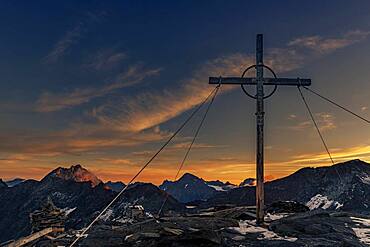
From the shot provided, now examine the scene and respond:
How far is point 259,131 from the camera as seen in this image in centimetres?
1691

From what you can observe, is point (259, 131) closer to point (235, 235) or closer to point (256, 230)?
point (256, 230)

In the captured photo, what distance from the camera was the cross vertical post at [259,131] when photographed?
54.0 ft

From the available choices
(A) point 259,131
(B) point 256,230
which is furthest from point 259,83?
(B) point 256,230

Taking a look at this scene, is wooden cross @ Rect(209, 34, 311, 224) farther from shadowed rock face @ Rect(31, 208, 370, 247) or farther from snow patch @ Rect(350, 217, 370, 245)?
snow patch @ Rect(350, 217, 370, 245)

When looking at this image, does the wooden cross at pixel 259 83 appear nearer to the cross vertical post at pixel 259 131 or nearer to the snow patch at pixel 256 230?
the cross vertical post at pixel 259 131

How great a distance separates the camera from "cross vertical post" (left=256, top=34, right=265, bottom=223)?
1645cm

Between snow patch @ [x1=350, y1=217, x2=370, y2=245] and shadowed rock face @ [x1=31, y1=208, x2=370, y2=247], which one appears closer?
shadowed rock face @ [x1=31, y1=208, x2=370, y2=247]

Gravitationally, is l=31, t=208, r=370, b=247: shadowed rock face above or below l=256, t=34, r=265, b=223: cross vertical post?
below

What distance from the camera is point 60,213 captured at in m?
17.8

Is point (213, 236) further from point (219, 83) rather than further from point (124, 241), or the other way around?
point (219, 83)

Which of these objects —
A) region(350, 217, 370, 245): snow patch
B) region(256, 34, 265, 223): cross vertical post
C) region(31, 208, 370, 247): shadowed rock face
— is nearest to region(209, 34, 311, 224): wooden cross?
region(256, 34, 265, 223): cross vertical post

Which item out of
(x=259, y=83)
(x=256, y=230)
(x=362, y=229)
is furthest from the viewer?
(x=259, y=83)

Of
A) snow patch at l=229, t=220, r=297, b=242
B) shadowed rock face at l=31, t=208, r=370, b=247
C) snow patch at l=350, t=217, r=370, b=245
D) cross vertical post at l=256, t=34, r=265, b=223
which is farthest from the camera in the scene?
cross vertical post at l=256, t=34, r=265, b=223

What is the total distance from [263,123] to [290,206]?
1043 centimetres
